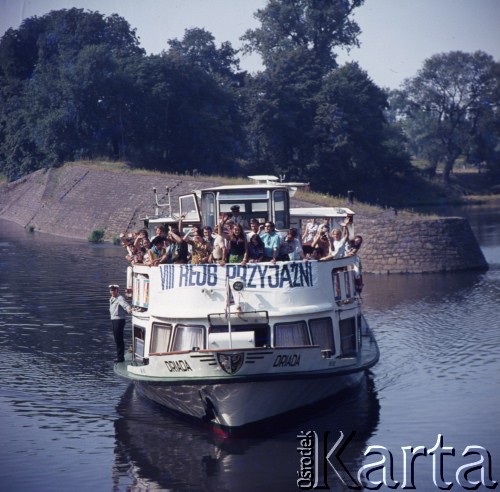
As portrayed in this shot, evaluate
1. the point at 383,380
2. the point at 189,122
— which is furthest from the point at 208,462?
the point at 189,122

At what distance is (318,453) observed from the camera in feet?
71.0

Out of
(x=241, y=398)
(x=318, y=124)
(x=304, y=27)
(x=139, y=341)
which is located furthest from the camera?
(x=304, y=27)

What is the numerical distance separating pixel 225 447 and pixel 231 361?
2.16 metres

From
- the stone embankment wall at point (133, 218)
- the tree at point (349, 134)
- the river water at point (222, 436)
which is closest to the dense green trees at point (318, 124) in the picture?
the tree at point (349, 134)

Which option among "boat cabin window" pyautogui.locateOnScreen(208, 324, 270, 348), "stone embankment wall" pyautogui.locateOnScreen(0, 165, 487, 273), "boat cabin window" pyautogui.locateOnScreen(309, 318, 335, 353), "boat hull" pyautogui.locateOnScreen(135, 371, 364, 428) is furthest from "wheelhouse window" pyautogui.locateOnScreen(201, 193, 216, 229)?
"stone embankment wall" pyautogui.locateOnScreen(0, 165, 487, 273)

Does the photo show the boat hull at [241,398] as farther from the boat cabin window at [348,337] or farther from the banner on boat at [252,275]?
the banner on boat at [252,275]

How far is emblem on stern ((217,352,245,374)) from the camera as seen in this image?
21.1 metres

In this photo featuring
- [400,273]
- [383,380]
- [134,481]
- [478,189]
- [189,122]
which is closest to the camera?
[134,481]

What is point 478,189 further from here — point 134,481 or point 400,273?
point 134,481

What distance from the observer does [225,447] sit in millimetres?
21938

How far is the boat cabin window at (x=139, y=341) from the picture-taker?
25250mm

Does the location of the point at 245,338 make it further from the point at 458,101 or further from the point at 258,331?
the point at 458,101

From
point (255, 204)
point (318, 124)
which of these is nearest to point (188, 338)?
point (255, 204)

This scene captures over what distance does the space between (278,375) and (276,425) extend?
1.69 m
